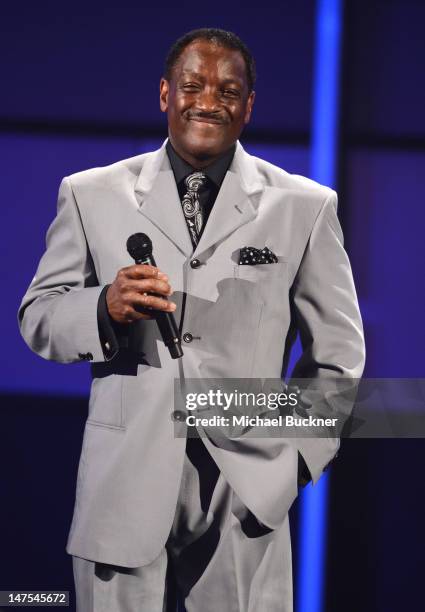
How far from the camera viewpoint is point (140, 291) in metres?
1.46

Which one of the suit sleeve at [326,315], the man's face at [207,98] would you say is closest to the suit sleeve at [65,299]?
the man's face at [207,98]

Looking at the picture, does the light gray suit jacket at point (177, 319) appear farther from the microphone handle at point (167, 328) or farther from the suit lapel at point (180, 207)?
the microphone handle at point (167, 328)

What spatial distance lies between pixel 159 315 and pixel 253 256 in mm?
271

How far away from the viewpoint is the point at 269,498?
1640 millimetres

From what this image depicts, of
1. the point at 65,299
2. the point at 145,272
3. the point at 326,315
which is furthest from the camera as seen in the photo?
the point at 326,315

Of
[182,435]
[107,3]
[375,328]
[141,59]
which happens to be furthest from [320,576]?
[107,3]

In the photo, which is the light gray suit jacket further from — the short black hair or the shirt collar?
the short black hair

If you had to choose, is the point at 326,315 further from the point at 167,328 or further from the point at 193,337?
the point at 167,328

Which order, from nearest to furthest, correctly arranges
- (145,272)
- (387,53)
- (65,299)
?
(145,272), (65,299), (387,53)

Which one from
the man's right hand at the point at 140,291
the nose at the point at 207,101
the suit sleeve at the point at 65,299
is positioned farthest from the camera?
the nose at the point at 207,101

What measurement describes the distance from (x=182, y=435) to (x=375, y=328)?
36.3 inches

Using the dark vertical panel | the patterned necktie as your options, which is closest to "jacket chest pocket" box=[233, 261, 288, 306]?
the patterned necktie

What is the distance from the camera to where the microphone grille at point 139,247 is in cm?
150

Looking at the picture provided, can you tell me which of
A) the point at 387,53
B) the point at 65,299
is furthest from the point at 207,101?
the point at 387,53
